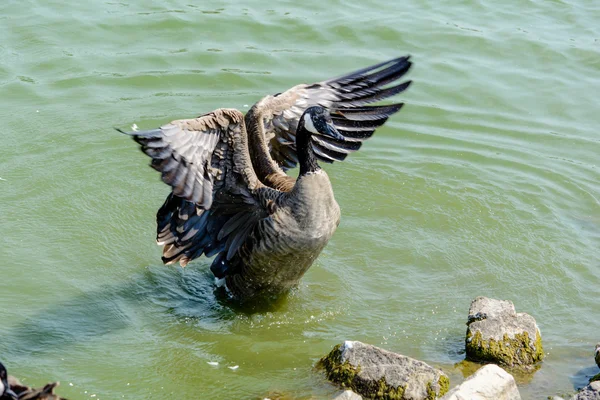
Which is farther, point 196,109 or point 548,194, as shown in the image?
point 196,109

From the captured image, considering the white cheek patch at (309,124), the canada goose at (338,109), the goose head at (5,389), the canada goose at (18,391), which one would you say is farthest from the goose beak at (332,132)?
the goose head at (5,389)

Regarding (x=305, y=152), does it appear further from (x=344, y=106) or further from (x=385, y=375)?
(x=385, y=375)

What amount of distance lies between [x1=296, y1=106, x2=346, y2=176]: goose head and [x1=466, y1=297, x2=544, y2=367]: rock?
214 centimetres

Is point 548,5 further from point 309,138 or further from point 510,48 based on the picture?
point 309,138

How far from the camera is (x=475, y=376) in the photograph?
686cm

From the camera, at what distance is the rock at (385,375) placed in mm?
6921

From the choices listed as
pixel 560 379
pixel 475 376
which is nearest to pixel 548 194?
pixel 560 379

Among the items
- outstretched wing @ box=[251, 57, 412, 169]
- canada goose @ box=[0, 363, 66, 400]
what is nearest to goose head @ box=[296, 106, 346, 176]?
outstretched wing @ box=[251, 57, 412, 169]

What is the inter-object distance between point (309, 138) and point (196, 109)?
14.4 ft

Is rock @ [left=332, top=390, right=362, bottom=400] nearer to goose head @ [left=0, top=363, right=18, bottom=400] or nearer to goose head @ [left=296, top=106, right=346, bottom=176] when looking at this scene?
goose head @ [left=296, top=106, right=346, bottom=176]

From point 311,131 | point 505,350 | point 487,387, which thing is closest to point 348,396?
point 487,387

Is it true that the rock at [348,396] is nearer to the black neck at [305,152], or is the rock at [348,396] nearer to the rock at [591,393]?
the rock at [591,393]

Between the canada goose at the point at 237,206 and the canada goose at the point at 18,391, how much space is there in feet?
7.66

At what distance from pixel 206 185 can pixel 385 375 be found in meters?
2.38
